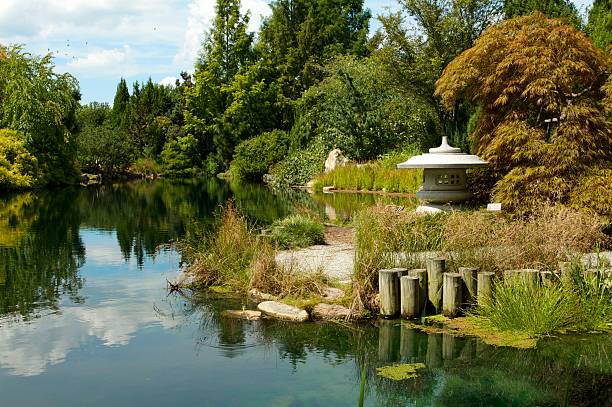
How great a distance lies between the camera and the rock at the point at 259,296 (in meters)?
7.83

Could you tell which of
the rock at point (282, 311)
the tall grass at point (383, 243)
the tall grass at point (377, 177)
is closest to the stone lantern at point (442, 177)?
the tall grass at point (383, 243)

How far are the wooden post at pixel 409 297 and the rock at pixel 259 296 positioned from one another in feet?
5.43

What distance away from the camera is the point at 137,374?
18.6 ft

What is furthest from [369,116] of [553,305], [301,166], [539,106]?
[553,305]

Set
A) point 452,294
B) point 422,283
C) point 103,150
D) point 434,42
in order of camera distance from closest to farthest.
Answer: point 452,294 < point 422,283 < point 434,42 < point 103,150

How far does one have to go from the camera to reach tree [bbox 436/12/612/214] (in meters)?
9.43

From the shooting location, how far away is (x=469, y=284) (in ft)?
22.4

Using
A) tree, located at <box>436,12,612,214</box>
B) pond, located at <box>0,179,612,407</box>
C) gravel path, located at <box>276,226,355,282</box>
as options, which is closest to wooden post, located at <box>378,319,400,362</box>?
pond, located at <box>0,179,612,407</box>

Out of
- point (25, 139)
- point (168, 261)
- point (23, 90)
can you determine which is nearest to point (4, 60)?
point (23, 90)

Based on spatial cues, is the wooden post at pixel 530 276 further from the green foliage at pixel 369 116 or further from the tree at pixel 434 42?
the green foliage at pixel 369 116

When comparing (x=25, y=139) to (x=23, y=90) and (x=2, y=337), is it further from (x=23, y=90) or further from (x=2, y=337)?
(x=2, y=337)

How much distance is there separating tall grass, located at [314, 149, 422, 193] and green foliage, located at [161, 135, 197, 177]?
49.2ft

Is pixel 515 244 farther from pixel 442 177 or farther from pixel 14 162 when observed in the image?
pixel 14 162

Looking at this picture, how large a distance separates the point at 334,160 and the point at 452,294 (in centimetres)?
2220
